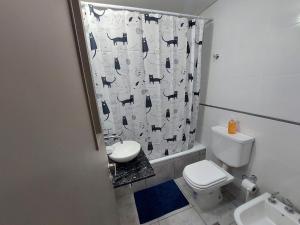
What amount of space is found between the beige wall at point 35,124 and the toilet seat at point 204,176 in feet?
4.08

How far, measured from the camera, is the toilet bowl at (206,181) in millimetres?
1352

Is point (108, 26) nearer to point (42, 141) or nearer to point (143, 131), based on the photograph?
point (143, 131)

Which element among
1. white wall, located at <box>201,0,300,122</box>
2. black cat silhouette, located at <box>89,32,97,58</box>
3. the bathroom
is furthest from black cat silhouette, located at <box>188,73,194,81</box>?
black cat silhouette, located at <box>89,32,97,58</box>

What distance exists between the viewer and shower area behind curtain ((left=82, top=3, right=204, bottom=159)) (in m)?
1.40

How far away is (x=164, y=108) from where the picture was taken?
1.78 metres

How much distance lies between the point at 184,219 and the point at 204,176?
1.61 ft

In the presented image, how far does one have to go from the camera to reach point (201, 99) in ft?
6.72

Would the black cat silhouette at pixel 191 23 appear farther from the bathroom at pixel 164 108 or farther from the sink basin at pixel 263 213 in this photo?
the sink basin at pixel 263 213

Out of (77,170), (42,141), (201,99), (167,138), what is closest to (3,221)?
(42,141)

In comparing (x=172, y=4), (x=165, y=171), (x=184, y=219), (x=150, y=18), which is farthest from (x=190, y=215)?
(x=172, y=4)

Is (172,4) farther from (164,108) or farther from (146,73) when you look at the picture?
(164,108)

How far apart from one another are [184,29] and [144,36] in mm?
492

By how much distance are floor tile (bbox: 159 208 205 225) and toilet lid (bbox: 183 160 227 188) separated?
1.35 ft

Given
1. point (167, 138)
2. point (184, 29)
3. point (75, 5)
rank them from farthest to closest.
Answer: point (167, 138) → point (184, 29) → point (75, 5)
